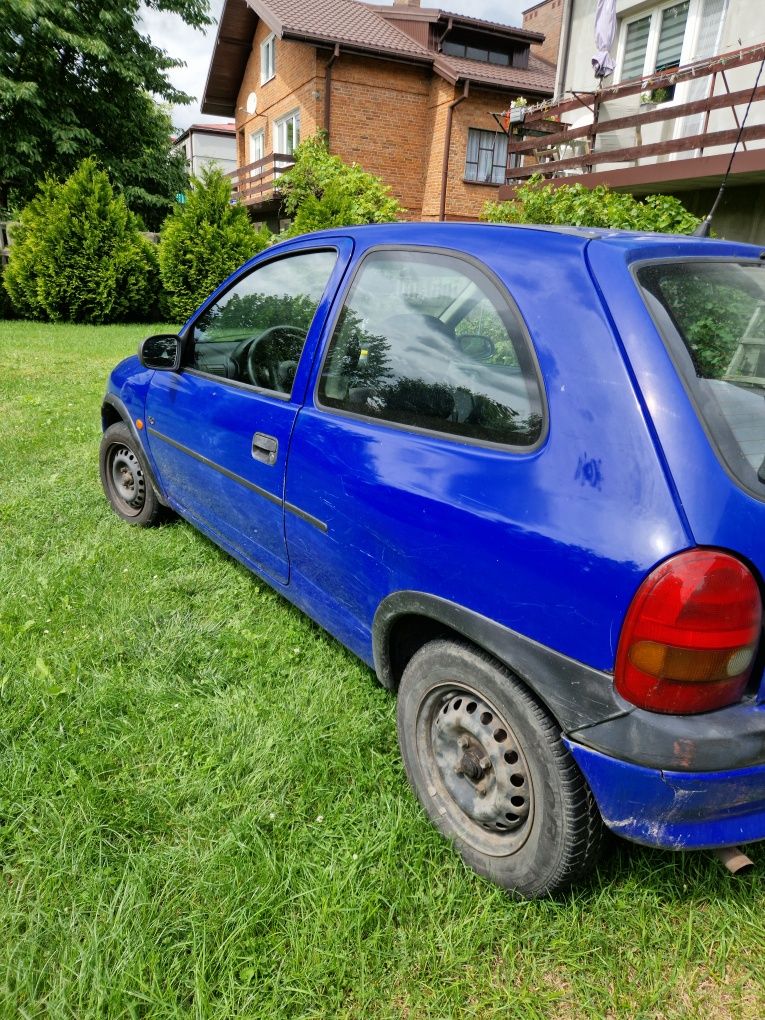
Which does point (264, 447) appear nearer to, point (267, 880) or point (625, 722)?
point (267, 880)

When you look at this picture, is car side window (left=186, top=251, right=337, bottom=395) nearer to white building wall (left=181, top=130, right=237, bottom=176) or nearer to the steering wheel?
the steering wheel

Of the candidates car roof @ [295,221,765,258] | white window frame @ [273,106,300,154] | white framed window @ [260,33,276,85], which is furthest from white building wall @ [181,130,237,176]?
car roof @ [295,221,765,258]

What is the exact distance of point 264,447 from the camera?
2639mm

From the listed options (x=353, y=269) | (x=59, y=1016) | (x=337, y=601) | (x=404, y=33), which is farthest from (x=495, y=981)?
(x=404, y=33)

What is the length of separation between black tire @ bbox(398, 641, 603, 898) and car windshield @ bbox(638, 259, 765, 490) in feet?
2.48

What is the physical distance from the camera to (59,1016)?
1575 millimetres

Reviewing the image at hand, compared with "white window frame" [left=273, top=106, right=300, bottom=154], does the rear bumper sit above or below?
below

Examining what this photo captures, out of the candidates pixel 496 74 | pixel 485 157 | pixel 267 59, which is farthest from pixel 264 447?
pixel 267 59

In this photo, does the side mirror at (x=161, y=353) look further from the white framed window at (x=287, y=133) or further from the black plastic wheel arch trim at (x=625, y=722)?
the white framed window at (x=287, y=133)

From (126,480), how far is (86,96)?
2481 centimetres

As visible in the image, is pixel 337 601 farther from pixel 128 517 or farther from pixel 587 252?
pixel 128 517

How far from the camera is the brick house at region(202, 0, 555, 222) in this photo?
64.7 ft

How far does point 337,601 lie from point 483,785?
2.63 feet

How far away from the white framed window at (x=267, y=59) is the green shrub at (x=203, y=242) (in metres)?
9.67
